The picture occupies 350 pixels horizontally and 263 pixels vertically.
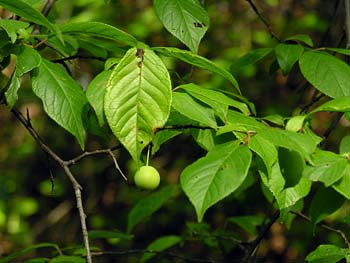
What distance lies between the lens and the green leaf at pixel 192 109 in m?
1.50

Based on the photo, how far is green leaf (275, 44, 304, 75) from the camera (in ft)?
6.98

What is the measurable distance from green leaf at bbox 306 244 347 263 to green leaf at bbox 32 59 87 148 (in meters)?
0.60

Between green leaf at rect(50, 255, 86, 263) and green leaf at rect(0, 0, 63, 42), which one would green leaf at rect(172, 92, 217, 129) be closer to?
green leaf at rect(0, 0, 63, 42)

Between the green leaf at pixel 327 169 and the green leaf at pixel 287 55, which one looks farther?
the green leaf at pixel 287 55

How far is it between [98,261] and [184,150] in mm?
966

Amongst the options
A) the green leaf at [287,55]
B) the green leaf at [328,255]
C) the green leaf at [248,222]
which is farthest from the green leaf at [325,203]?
the green leaf at [248,222]

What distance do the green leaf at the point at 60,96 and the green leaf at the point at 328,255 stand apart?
0.60 m

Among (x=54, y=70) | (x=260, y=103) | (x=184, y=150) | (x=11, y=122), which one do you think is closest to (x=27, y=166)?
(x=11, y=122)

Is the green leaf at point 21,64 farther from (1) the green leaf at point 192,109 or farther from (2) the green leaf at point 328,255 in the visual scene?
(2) the green leaf at point 328,255

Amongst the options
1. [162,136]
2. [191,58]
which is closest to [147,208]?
[162,136]

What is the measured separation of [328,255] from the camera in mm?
1826

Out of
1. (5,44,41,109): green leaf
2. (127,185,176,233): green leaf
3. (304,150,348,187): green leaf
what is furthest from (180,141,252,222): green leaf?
(127,185,176,233): green leaf

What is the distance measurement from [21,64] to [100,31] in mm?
169

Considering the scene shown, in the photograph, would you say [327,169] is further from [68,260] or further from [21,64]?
[68,260]
